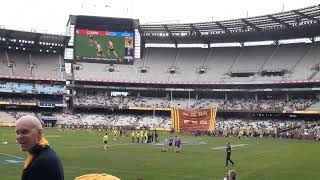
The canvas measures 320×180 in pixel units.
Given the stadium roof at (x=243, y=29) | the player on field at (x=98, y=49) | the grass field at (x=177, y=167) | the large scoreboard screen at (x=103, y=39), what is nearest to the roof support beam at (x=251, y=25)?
the stadium roof at (x=243, y=29)

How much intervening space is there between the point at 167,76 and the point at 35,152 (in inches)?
3889

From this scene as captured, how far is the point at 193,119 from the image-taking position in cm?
7531

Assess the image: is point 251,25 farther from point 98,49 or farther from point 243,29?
point 98,49

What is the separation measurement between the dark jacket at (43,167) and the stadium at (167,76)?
70.5 m

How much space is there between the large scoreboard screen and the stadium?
219mm

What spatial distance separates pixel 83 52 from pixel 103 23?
7.90m

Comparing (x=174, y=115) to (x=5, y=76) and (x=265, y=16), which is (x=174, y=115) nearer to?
(x=265, y=16)

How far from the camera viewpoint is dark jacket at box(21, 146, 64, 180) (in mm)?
4254

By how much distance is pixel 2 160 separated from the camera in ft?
101

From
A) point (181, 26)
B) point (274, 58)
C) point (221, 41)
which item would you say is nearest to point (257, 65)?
point (274, 58)

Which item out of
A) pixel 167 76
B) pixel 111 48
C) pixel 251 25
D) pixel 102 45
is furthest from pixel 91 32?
pixel 251 25

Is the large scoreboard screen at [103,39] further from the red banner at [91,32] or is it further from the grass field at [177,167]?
the grass field at [177,167]

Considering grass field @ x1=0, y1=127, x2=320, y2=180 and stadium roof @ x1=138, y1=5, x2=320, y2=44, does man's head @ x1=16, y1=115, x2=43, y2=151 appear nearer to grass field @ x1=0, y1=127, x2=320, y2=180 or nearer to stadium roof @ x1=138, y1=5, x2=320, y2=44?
grass field @ x1=0, y1=127, x2=320, y2=180

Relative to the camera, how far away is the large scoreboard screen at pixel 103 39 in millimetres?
101500
